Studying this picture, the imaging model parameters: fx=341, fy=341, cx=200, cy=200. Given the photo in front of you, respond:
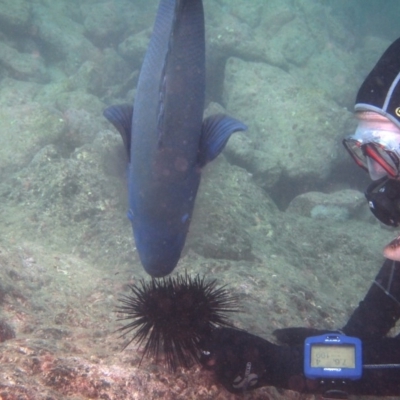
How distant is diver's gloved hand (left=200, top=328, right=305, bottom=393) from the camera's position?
2098 millimetres

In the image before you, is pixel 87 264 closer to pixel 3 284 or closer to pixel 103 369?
pixel 3 284

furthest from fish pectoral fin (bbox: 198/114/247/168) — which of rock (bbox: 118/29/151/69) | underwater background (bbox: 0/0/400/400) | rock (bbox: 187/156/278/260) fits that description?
rock (bbox: 118/29/151/69)

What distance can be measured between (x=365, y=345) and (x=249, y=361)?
899 millimetres

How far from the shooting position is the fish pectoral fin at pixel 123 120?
7.29 ft

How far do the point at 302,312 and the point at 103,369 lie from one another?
237 cm

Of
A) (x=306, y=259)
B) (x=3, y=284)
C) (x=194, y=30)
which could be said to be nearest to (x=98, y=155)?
(x=3, y=284)

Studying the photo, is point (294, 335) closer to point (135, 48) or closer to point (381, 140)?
point (381, 140)

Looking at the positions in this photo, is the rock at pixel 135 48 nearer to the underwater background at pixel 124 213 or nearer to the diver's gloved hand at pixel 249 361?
the underwater background at pixel 124 213

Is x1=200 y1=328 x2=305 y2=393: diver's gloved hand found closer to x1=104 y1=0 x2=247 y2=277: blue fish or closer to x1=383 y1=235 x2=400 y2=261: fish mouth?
x1=104 y1=0 x2=247 y2=277: blue fish

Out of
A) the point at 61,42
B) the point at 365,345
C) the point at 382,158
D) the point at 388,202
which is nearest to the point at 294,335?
the point at 365,345

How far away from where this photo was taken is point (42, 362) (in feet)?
6.09

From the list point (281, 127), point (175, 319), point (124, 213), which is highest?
point (281, 127)

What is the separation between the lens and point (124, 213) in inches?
223

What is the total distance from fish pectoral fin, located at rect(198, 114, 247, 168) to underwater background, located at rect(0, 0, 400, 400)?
4.43ft
